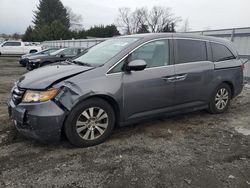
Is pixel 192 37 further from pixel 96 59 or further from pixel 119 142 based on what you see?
pixel 119 142

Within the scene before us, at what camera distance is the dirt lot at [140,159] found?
2.88 metres

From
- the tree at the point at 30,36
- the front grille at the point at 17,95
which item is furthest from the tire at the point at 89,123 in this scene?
the tree at the point at 30,36

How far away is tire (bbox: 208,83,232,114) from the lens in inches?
204

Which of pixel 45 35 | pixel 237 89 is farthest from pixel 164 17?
pixel 237 89

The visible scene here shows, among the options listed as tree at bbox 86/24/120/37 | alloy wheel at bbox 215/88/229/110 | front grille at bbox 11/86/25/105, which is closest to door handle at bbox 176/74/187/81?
alloy wheel at bbox 215/88/229/110

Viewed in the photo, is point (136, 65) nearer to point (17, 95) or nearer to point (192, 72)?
point (192, 72)

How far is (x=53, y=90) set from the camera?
3.40 meters

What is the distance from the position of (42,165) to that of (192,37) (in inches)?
138

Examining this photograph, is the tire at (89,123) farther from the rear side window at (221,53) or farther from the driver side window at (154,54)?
the rear side window at (221,53)

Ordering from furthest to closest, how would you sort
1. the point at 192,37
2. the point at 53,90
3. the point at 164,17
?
the point at 164,17, the point at 192,37, the point at 53,90

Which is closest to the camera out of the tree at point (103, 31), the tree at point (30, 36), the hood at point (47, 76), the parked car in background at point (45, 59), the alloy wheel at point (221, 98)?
the hood at point (47, 76)

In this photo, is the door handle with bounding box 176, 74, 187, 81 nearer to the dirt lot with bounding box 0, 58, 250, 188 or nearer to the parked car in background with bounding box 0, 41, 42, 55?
the dirt lot with bounding box 0, 58, 250, 188

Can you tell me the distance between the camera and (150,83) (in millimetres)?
4055

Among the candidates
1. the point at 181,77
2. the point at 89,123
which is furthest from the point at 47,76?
the point at 181,77
